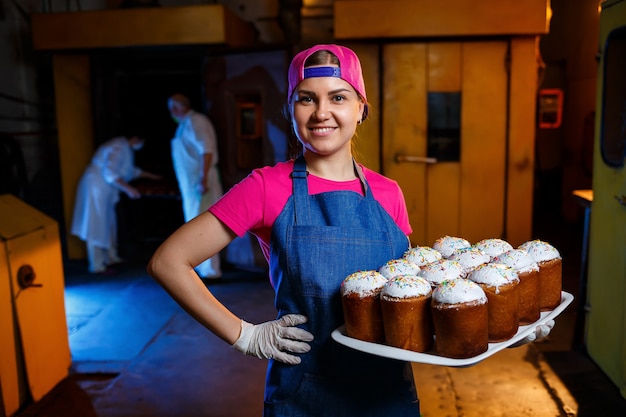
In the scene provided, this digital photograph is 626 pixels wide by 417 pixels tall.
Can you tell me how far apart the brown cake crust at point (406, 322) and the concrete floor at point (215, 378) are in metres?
2.22

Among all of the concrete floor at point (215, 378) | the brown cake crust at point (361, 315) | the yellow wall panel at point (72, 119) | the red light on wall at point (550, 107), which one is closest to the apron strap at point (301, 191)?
the brown cake crust at point (361, 315)

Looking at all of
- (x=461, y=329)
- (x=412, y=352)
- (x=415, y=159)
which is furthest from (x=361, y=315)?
(x=415, y=159)

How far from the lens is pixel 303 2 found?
A: 27.1 feet

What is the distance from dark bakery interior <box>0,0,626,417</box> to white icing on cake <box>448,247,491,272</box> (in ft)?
2.84

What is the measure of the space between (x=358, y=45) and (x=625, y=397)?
15.3 ft

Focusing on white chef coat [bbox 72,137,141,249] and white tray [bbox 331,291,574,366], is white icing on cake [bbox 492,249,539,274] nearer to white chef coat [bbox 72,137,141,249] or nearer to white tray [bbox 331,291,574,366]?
white tray [bbox 331,291,574,366]

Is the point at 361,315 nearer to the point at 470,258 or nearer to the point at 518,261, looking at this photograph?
the point at 470,258

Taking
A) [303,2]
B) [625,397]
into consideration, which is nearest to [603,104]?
[625,397]

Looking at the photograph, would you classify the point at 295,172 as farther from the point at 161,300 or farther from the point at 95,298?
the point at 95,298

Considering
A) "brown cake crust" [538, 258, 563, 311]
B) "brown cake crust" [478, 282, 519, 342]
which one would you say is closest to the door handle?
"brown cake crust" [538, 258, 563, 311]

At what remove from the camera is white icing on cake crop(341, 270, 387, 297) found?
5.87 feet

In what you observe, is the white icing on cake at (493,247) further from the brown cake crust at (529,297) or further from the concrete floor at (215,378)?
the concrete floor at (215,378)

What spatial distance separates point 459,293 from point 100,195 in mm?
6741

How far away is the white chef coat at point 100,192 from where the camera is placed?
750cm
